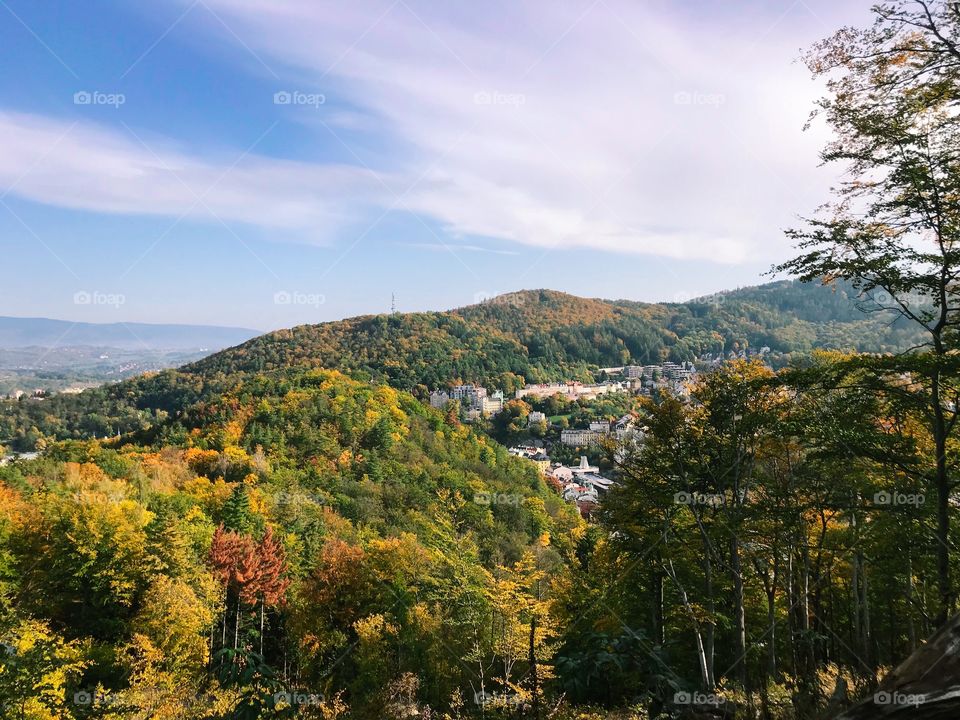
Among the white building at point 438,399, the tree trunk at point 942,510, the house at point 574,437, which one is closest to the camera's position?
the tree trunk at point 942,510

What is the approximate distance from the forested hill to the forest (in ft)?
190

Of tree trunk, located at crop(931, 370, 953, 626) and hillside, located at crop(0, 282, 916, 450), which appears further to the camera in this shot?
hillside, located at crop(0, 282, 916, 450)

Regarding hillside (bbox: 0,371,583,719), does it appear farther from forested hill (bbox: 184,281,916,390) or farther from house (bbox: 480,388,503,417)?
house (bbox: 480,388,503,417)

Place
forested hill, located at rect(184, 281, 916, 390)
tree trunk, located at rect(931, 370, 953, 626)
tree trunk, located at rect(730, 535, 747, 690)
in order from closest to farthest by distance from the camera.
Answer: tree trunk, located at rect(931, 370, 953, 626), tree trunk, located at rect(730, 535, 747, 690), forested hill, located at rect(184, 281, 916, 390)

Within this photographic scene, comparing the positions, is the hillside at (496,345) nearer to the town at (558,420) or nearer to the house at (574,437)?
the town at (558,420)


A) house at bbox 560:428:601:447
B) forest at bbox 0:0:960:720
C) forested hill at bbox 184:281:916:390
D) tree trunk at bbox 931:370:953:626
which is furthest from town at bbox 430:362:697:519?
tree trunk at bbox 931:370:953:626

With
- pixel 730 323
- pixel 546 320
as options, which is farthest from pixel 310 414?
pixel 730 323

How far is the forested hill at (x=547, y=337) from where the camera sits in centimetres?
9244

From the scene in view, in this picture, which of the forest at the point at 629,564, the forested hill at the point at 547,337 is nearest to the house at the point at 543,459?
the forested hill at the point at 547,337

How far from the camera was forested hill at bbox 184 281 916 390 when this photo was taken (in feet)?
303

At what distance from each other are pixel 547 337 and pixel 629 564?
407 feet

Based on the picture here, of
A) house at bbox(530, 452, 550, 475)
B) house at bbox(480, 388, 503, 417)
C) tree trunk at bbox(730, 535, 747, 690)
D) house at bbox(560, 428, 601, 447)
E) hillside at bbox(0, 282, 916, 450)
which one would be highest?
hillside at bbox(0, 282, 916, 450)

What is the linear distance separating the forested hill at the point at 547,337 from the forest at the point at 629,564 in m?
58.0

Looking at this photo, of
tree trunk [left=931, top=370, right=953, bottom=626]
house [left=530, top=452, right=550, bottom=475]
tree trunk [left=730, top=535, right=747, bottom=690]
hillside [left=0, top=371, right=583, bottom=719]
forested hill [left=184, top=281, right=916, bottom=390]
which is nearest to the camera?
tree trunk [left=931, top=370, right=953, bottom=626]
